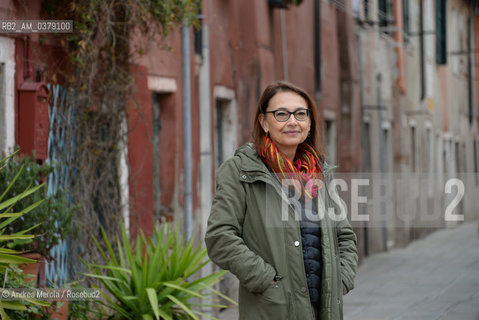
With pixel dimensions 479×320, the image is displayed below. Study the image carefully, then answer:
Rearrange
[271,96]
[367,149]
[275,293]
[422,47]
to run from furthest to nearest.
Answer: [422,47], [367,149], [271,96], [275,293]

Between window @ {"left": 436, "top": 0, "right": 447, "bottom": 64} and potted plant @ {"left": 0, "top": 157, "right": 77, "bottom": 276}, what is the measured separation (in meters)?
21.8

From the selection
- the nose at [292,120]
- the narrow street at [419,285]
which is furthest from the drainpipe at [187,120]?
the nose at [292,120]

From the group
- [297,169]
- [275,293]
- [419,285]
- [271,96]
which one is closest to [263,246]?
[275,293]

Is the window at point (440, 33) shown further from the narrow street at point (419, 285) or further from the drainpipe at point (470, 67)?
the narrow street at point (419, 285)

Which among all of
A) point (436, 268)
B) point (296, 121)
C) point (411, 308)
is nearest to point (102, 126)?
point (411, 308)

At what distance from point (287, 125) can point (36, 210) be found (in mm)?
3297

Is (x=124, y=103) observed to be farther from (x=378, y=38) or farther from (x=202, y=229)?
(x=378, y=38)

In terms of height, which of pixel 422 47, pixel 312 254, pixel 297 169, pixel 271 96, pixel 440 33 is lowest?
pixel 312 254

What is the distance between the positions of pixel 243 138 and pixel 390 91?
10994 mm

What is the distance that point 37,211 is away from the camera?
7562 millimetres

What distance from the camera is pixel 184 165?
463 inches

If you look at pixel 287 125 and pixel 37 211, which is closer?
pixel 287 125

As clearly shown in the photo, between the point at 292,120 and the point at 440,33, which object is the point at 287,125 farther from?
the point at 440,33

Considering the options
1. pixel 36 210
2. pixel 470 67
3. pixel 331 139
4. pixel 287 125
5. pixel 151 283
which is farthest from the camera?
pixel 470 67
